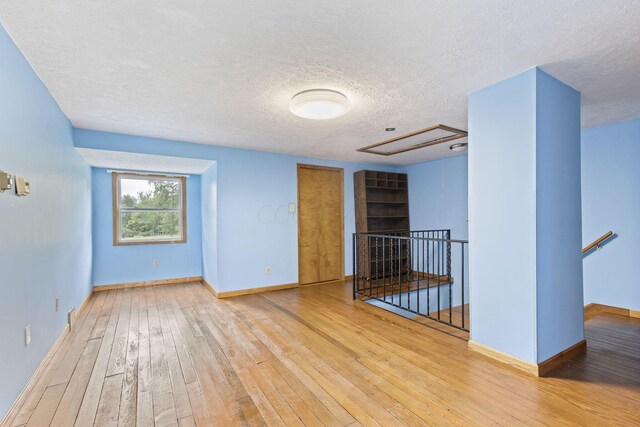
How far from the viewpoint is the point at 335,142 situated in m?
4.29

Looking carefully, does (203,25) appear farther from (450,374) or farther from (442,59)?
(450,374)

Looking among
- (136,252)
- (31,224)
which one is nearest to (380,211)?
(136,252)

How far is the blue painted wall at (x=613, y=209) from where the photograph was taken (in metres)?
3.40

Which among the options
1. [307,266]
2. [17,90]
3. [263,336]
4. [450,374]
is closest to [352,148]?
[307,266]

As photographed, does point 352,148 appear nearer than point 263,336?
No

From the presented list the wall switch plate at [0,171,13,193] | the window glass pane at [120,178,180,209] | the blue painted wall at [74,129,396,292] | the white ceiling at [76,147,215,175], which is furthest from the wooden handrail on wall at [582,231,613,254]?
the window glass pane at [120,178,180,209]

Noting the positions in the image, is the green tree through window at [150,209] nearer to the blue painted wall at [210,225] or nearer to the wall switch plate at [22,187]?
the blue painted wall at [210,225]

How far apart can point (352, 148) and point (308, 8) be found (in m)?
3.22

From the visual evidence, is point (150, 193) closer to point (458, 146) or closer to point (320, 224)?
point (320, 224)

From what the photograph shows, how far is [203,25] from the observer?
65.9 inches

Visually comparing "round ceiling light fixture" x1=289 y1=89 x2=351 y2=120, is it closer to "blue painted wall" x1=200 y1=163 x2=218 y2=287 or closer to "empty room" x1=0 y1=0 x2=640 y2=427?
"empty room" x1=0 y1=0 x2=640 y2=427

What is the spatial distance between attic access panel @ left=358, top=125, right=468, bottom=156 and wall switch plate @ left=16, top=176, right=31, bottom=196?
3.84m

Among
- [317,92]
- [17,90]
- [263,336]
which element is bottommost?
[263,336]

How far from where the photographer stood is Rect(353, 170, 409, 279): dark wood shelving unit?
568 cm
